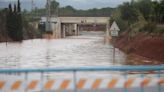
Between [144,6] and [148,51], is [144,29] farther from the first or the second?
[148,51]

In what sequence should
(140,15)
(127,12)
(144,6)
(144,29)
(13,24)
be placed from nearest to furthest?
(144,29)
(140,15)
(144,6)
(127,12)
(13,24)

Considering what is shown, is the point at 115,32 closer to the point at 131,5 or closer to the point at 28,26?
the point at 131,5

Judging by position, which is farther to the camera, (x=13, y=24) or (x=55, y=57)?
(x=13, y=24)

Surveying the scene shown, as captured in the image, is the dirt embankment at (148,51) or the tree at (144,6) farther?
the tree at (144,6)

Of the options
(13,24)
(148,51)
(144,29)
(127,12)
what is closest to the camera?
(148,51)

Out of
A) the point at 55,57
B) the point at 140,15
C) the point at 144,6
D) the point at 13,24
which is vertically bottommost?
the point at 55,57

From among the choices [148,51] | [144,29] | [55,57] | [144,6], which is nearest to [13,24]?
[144,6]

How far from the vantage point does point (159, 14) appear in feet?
241

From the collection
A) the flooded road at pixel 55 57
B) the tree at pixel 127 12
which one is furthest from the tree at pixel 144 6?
the flooded road at pixel 55 57

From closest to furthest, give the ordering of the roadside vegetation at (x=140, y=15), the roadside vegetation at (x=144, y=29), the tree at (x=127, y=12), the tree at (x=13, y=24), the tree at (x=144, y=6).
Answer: the roadside vegetation at (x=144, y=29) → the roadside vegetation at (x=140, y=15) → the tree at (x=144, y=6) → the tree at (x=127, y=12) → the tree at (x=13, y=24)

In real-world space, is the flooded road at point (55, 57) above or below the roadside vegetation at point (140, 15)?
below

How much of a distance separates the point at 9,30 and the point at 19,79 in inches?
4534

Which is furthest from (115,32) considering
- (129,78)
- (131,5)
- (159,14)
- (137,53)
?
(131,5)

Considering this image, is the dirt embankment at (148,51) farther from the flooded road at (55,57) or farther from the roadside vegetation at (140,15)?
the roadside vegetation at (140,15)
